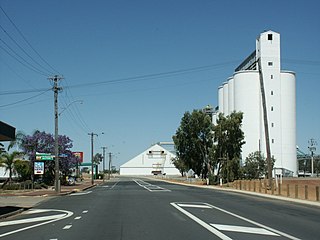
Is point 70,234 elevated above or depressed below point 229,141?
below

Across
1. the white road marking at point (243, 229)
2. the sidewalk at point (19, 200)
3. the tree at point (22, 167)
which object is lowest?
the sidewalk at point (19, 200)

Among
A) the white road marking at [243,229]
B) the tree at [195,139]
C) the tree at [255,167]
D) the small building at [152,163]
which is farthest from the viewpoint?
the small building at [152,163]

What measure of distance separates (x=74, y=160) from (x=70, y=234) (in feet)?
200

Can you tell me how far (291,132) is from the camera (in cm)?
10262

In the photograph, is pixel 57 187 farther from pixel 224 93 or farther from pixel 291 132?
pixel 224 93

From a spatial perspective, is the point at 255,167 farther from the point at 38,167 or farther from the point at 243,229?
the point at 243,229

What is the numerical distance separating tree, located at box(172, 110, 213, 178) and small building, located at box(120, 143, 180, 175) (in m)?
106

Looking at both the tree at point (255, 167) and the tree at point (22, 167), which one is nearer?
the tree at point (22, 167)

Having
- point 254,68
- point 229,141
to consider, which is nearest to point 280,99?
point 254,68

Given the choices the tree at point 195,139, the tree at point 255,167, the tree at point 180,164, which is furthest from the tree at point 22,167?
the tree at point 255,167

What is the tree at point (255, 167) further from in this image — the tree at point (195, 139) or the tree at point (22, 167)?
the tree at point (22, 167)

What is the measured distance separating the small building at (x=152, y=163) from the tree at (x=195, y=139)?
106253 millimetres

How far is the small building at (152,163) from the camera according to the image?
7500 inches

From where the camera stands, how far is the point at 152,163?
19338cm
